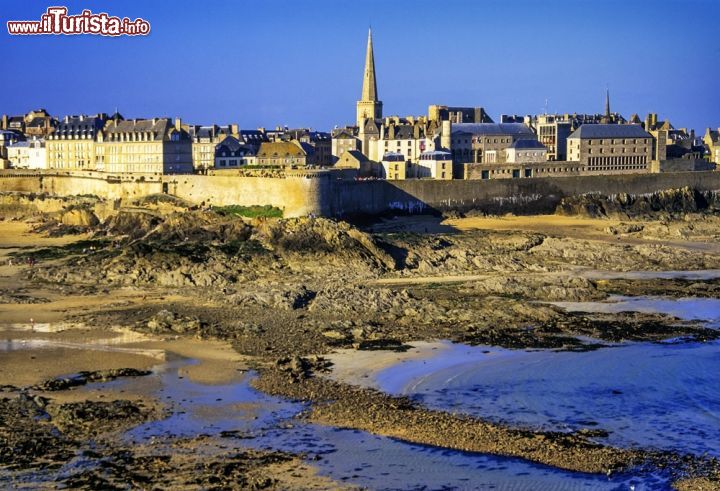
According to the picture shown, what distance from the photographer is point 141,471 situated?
1452 centimetres

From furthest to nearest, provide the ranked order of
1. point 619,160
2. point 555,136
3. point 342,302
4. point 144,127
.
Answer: point 555,136, point 619,160, point 144,127, point 342,302

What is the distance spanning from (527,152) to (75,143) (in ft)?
70.5

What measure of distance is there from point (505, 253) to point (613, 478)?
18.3 metres

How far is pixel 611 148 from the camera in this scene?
54.3 m

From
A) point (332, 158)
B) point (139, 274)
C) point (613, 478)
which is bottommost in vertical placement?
point (613, 478)

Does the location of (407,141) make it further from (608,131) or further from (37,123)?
(37,123)

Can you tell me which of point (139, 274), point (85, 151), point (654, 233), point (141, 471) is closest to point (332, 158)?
point (85, 151)

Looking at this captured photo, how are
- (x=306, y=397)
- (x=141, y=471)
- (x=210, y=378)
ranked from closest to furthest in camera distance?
(x=141, y=471) → (x=306, y=397) → (x=210, y=378)

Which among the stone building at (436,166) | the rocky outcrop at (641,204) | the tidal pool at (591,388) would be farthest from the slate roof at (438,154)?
the tidal pool at (591,388)

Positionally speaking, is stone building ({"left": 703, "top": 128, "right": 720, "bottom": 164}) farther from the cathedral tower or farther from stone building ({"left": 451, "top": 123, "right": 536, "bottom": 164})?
the cathedral tower

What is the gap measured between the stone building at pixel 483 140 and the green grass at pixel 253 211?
1830 centimetres

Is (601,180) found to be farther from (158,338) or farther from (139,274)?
(158,338)

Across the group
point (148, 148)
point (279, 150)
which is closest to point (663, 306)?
point (148, 148)

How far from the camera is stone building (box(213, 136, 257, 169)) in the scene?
51.8m
